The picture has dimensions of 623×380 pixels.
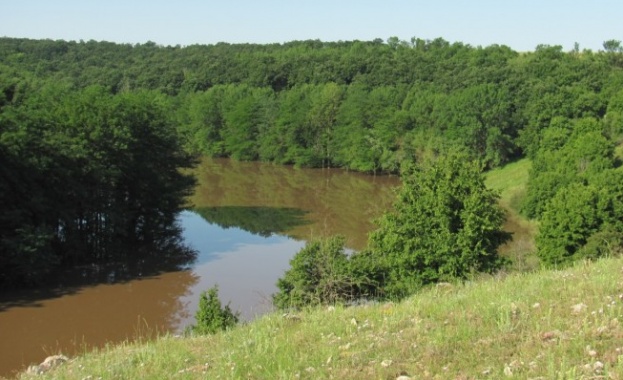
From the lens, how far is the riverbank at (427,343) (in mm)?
6418

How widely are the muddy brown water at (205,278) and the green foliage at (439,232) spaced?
3.61m

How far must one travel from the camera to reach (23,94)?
3484cm

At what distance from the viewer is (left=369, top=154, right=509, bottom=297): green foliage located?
70.6ft

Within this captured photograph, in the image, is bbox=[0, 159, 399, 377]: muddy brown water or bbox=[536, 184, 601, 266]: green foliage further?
bbox=[536, 184, 601, 266]: green foliage

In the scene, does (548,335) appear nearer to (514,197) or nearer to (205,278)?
(205,278)

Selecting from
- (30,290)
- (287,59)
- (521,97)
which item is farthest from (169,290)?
(287,59)

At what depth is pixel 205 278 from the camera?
2912 cm

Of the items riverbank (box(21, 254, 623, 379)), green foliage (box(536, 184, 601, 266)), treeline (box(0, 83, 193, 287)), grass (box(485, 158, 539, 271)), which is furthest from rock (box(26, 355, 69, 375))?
grass (box(485, 158, 539, 271))

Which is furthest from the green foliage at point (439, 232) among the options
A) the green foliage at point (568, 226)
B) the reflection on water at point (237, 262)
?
the reflection on water at point (237, 262)

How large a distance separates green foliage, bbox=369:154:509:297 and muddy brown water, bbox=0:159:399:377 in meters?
3.61

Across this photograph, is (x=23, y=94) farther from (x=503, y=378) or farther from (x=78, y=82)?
(x=78, y=82)

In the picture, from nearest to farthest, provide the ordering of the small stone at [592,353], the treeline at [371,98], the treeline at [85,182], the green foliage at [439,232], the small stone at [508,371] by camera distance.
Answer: the small stone at [508,371] < the small stone at [592,353] < the green foliage at [439,232] < the treeline at [85,182] < the treeline at [371,98]

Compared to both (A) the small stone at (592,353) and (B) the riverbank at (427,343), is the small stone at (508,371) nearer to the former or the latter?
(B) the riverbank at (427,343)

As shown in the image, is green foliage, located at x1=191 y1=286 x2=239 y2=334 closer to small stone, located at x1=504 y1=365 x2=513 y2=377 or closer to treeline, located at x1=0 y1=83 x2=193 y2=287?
small stone, located at x1=504 y1=365 x2=513 y2=377
